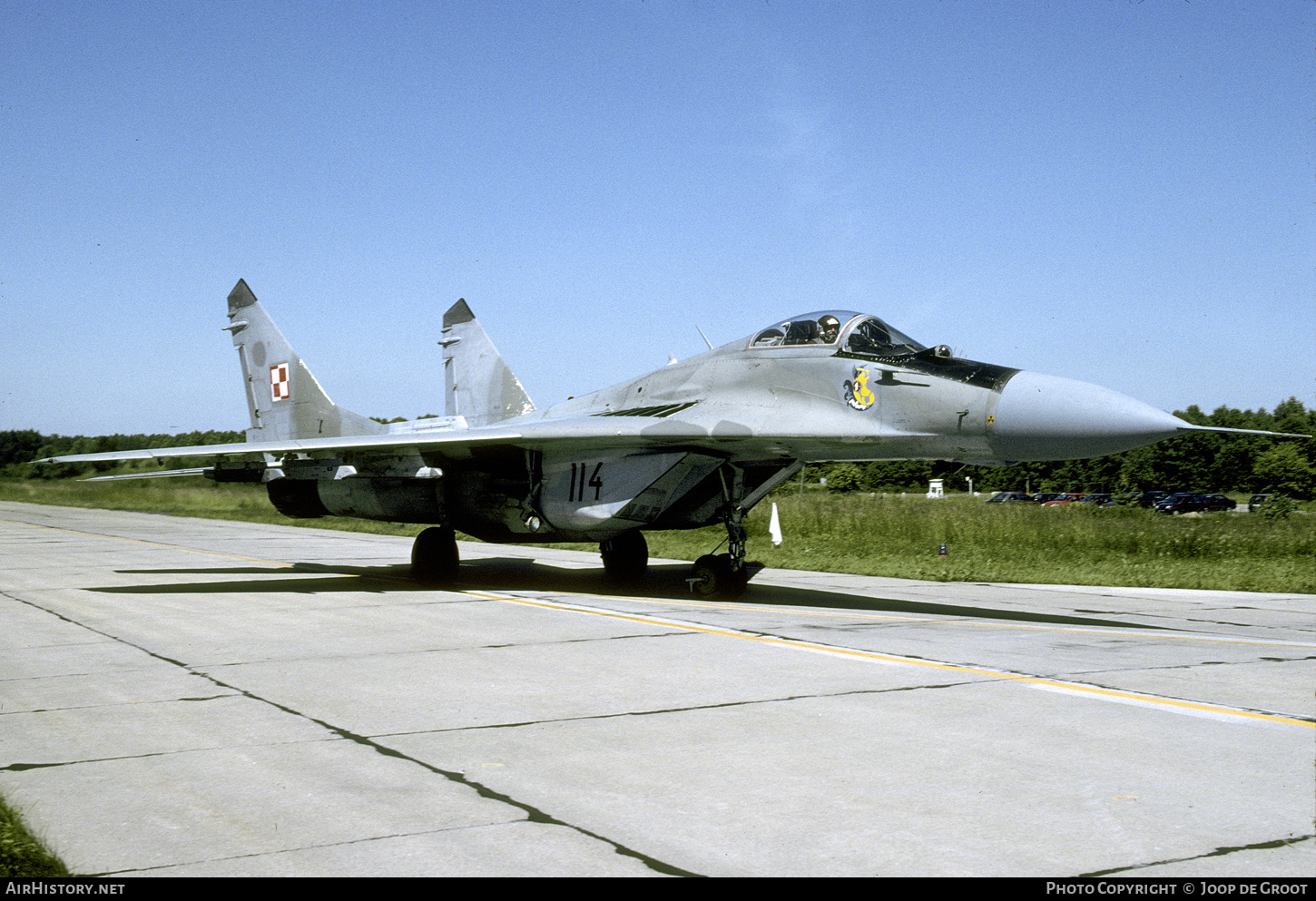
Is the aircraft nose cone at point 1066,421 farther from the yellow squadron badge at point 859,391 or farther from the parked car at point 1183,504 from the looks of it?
the parked car at point 1183,504

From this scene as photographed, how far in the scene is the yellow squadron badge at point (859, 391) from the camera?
10.4 meters

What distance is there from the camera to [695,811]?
403 centimetres

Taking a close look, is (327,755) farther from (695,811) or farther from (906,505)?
(906,505)

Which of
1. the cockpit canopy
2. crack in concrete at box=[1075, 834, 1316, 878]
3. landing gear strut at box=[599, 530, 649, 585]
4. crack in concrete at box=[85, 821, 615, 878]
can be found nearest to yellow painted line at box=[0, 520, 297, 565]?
landing gear strut at box=[599, 530, 649, 585]

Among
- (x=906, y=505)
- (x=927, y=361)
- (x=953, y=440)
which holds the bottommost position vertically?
(x=906, y=505)

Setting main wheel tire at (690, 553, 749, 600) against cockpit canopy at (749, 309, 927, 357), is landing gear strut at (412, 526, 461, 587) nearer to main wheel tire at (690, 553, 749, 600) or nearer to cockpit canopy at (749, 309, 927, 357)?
main wheel tire at (690, 553, 749, 600)

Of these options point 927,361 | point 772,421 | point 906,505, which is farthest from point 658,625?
point 906,505

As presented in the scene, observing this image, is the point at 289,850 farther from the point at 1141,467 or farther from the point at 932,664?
the point at 1141,467

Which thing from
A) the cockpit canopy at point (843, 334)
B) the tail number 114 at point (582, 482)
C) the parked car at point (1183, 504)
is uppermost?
the cockpit canopy at point (843, 334)

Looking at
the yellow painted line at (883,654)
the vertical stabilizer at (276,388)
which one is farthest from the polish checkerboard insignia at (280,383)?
the yellow painted line at (883,654)

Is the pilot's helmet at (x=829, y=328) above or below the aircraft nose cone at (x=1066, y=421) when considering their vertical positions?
above

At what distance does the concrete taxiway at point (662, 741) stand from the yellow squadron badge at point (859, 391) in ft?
7.05

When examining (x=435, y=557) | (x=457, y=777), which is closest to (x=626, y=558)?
(x=435, y=557)

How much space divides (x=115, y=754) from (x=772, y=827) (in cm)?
332
